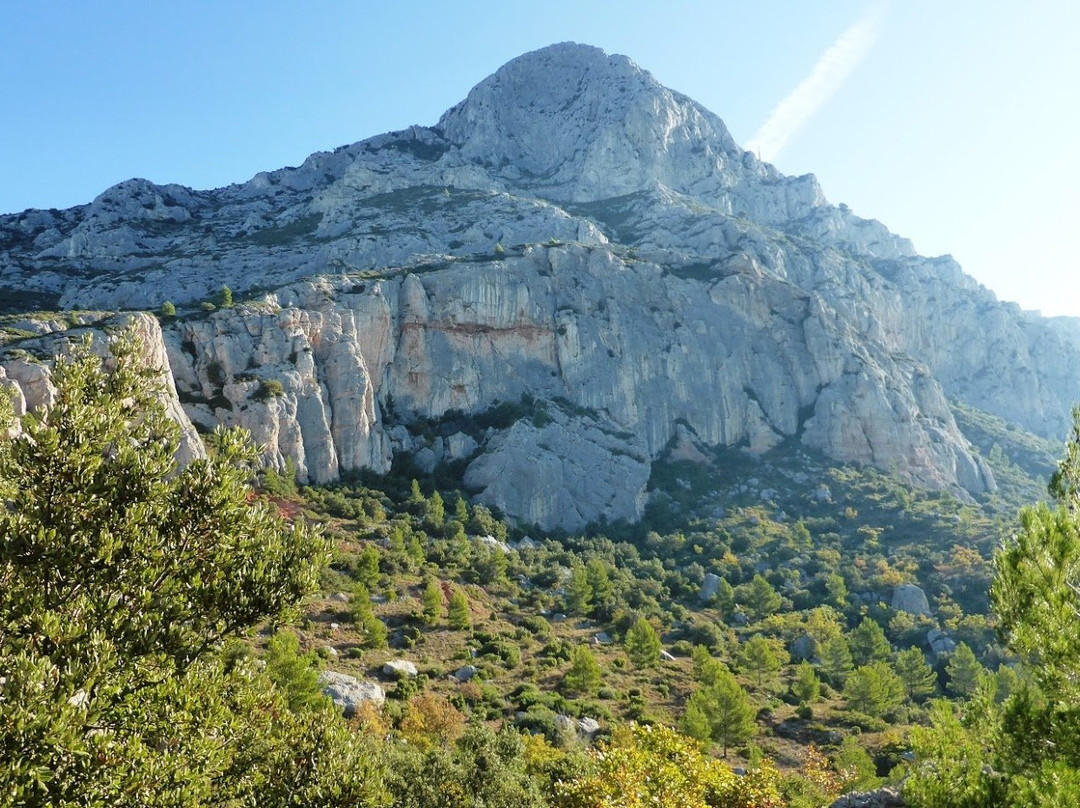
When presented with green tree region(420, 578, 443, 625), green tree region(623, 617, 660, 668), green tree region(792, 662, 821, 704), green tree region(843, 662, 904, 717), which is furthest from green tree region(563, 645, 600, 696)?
green tree region(843, 662, 904, 717)

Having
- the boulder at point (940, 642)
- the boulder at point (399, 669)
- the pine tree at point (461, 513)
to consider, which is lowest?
the boulder at point (399, 669)

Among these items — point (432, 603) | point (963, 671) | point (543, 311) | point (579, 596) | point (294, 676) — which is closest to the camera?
point (294, 676)

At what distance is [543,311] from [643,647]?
205ft

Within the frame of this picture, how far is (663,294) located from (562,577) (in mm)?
65039

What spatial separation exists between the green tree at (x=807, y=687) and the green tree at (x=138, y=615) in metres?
52.0

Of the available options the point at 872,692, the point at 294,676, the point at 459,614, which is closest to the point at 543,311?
the point at 459,614

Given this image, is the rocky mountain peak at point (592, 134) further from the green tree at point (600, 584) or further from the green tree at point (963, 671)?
the green tree at point (963, 671)

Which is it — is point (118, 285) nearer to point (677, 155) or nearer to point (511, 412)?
point (511, 412)

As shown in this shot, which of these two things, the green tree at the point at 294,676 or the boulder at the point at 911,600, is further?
the boulder at the point at 911,600

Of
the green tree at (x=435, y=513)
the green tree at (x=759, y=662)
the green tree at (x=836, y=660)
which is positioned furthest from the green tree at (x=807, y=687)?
the green tree at (x=435, y=513)

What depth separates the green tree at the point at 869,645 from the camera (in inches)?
2272

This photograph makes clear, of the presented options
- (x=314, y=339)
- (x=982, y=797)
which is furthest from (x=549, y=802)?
(x=314, y=339)

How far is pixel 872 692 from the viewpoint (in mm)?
48344

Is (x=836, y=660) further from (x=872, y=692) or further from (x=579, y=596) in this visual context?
(x=579, y=596)
